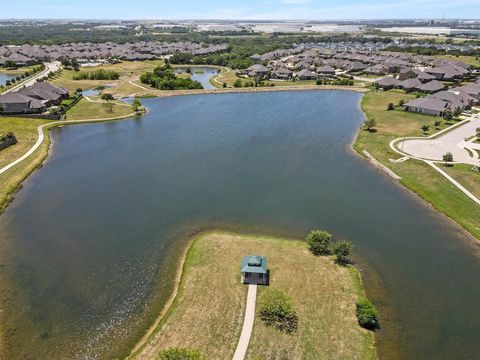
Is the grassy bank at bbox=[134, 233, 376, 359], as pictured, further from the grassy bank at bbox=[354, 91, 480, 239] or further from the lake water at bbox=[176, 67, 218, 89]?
the lake water at bbox=[176, 67, 218, 89]

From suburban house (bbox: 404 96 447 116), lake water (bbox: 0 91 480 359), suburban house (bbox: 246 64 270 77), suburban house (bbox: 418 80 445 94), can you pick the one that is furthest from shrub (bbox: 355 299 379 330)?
suburban house (bbox: 246 64 270 77)

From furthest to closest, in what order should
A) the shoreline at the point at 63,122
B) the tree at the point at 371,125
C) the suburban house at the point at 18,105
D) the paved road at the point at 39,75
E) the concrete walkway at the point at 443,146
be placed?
the paved road at the point at 39,75
the suburban house at the point at 18,105
the tree at the point at 371,125
the concrete walkway at the point at 443,146
the shoreline at the point at 63,122

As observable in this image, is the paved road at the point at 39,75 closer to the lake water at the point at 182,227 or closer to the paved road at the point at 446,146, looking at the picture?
the lake water at the point at 182,227

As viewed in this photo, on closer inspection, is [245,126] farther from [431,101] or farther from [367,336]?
[367,336]

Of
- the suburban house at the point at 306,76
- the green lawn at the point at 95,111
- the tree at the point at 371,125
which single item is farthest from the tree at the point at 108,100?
the suburban house at the point at 306,76

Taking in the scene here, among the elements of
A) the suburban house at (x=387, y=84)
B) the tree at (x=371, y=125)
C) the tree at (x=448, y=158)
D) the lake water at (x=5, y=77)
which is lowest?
the lake water at (x=5, y=77)

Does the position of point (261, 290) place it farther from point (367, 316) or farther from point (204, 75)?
point (204, 75)
